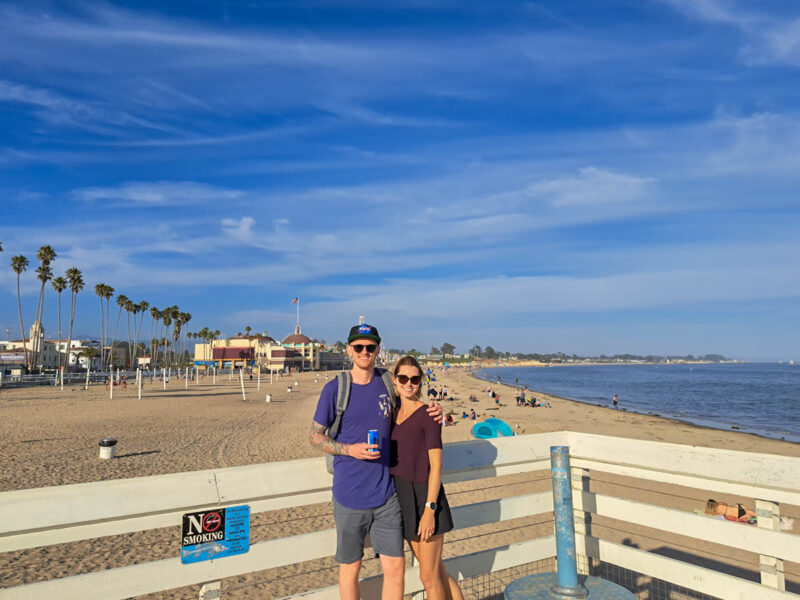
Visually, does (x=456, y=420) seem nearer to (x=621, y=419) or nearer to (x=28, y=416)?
(x=621, y=419)

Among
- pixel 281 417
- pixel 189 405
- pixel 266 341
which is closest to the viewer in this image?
pixel 281 417

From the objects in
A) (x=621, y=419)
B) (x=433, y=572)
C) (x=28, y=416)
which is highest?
(x=433, y=572)

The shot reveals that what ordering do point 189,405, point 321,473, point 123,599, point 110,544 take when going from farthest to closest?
point 189,405 → point 110,544 → point 321,473 → point 123,599

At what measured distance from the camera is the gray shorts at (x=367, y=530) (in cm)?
260

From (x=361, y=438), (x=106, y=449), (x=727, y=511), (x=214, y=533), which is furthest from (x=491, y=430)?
(x=214, y=533)

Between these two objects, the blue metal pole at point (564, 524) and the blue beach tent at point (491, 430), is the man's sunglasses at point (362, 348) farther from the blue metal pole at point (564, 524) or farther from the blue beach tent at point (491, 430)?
the blue beach tent at point (491, 430)

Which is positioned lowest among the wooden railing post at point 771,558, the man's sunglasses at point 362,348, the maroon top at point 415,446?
the wooden railing post at point 771,558

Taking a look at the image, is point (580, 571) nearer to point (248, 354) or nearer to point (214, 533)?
point (214, 533)

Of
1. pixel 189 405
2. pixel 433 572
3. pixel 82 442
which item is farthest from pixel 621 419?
pixel 433 572

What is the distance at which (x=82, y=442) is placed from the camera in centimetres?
1780

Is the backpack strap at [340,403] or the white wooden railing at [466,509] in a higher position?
the backpack strap at [340,403]

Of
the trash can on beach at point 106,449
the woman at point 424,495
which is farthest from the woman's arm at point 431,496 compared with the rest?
the trash can on beach at point 106,449

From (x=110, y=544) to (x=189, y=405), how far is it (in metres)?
25.9

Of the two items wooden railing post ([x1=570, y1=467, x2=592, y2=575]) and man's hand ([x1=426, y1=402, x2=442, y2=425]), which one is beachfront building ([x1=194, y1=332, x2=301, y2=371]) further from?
man's hand ([x1=426, y1=402, x2=442, y2=425])
